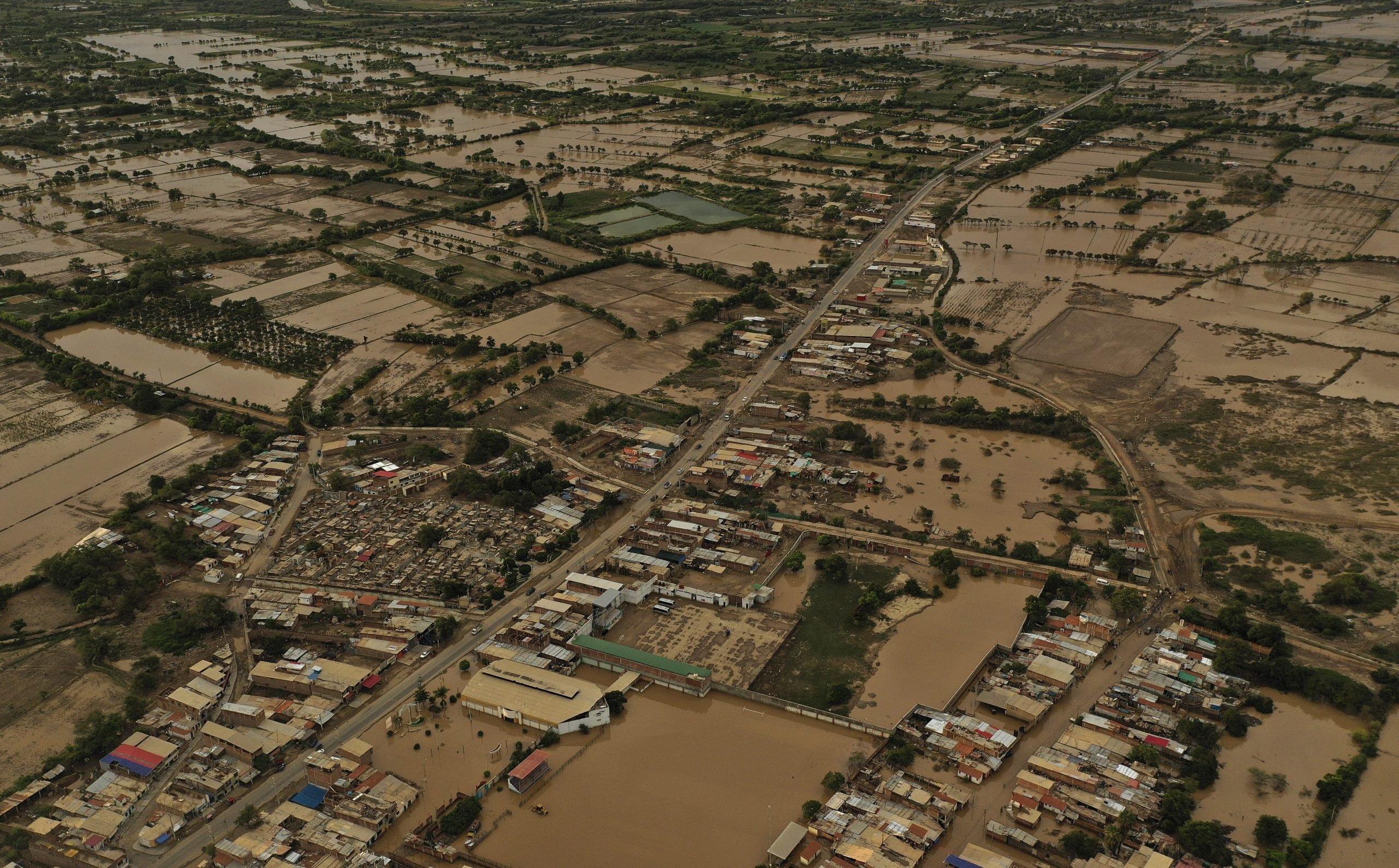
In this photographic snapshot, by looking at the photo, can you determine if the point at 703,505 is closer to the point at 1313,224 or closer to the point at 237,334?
the point at 237,334

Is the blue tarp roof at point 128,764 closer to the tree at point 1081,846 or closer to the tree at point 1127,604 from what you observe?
the tree at point 1081,846

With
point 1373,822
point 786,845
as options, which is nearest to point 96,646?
point 786,845

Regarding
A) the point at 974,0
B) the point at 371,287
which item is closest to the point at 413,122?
the point at 371,287

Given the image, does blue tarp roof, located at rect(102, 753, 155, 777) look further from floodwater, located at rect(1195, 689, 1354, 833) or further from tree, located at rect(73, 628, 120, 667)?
floodwater, located at rect(1195, 689, 1354, 833)

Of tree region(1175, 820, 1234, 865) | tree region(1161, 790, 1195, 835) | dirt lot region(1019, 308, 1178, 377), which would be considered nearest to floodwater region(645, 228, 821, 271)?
dirt lot region(1019, 308, 1178, 377)

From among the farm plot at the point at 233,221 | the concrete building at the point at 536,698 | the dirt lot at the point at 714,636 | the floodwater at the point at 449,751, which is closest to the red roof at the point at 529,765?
the floodwater at the point at 449,751

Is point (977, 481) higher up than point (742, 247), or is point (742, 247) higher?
point (742, 247)
